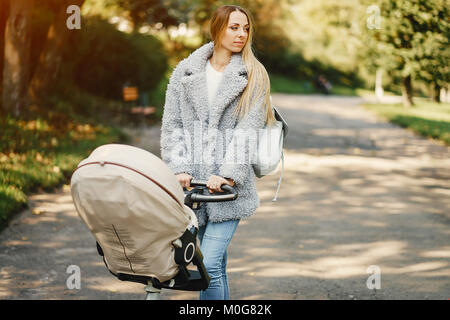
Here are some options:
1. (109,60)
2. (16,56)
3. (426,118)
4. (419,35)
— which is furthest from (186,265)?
(109,60)

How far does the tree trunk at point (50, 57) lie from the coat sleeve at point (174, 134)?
30.3ft

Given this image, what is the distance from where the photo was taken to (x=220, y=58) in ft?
11.0

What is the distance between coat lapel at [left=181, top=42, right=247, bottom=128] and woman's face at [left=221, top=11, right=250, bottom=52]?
0.08m

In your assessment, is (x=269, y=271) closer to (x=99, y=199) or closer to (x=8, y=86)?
(x=99, y=199)

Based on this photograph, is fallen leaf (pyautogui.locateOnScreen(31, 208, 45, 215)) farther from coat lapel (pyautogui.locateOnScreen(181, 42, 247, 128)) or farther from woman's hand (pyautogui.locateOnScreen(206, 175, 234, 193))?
woman's hand (pyautogui.locateOnScreen(206, 175, 234, 193))

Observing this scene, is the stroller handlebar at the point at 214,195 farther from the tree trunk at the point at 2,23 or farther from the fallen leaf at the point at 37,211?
the tree trunk at the point at 2,23

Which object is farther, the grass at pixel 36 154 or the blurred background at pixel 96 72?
the blurred background at pixel 96 72

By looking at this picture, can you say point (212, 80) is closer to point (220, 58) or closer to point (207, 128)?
point (220, 58)

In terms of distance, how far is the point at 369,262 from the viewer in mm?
5395

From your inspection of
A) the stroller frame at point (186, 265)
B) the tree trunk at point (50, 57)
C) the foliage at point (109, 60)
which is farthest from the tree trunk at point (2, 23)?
the stroller frame at point (186, 265)

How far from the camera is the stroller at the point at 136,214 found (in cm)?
223

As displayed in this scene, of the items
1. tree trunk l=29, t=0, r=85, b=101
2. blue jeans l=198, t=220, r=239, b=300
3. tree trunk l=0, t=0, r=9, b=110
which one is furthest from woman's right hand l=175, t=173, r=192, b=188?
tree trunk l=29, t=0, r=85, b=101
